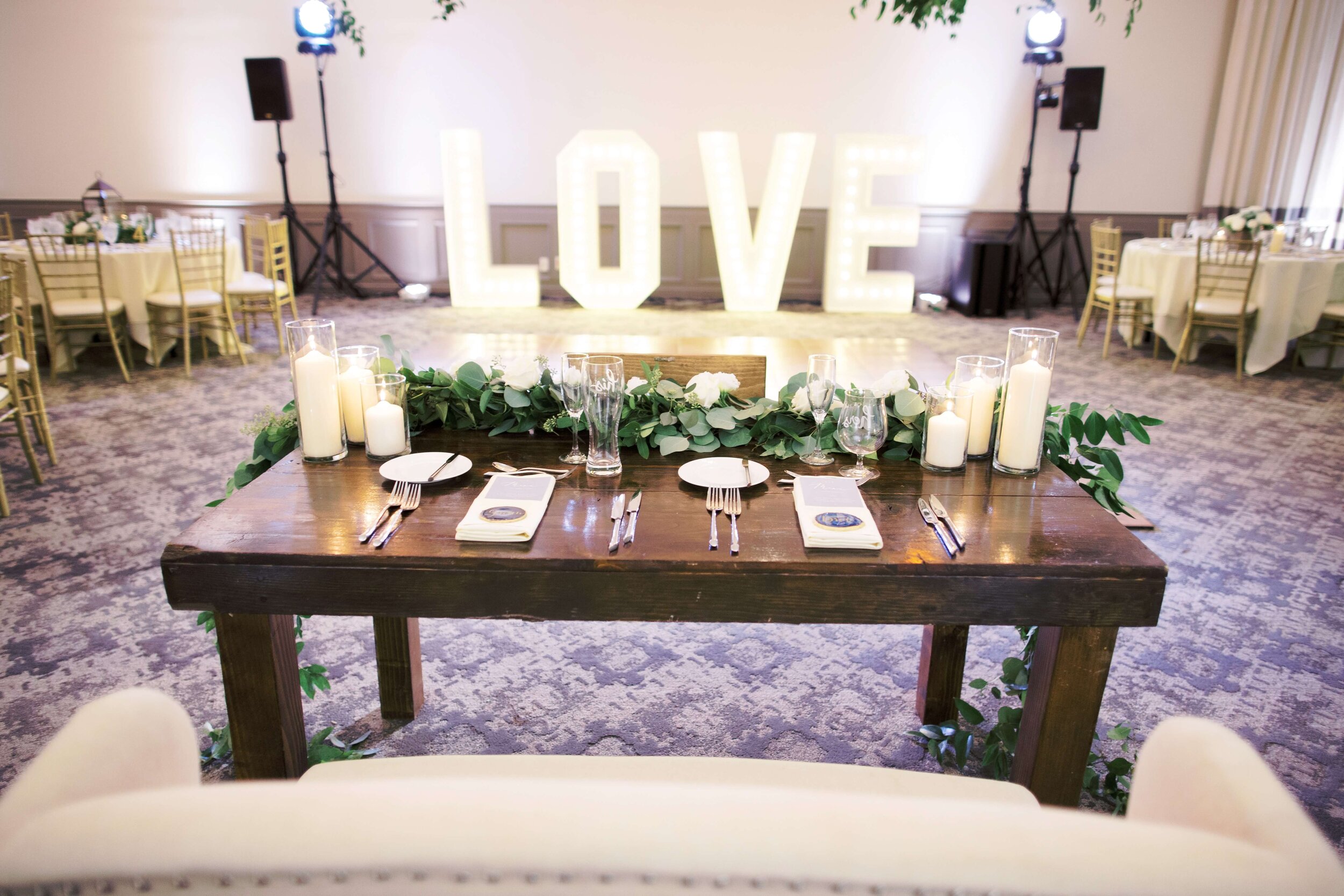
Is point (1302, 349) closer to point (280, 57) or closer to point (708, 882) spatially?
point (708, 882)

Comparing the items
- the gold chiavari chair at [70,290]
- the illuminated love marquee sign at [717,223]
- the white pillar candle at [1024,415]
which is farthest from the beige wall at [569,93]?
the white pillar candle at [1024,415]

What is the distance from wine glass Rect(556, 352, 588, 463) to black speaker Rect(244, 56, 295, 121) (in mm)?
6489

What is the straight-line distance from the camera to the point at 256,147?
7.61 meters

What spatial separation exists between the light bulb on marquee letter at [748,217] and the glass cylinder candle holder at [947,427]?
17.4 feet

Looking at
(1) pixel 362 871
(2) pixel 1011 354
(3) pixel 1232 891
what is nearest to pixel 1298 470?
(2) pixel 1011 354

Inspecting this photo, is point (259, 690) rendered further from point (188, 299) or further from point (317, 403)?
point (188, 299)

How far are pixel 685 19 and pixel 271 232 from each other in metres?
3.88

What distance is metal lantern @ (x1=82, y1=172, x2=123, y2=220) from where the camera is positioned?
6285 millimetres

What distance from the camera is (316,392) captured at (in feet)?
5.24

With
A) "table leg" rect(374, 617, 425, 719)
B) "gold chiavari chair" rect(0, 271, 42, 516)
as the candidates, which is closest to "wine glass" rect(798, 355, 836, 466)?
"table leg" rect(374, 617, 425, 719)

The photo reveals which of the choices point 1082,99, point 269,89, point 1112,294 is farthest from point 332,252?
point 1082,99

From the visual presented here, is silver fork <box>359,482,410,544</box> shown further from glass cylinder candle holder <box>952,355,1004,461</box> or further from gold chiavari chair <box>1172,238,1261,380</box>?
gold chiavari chair <box>1172,238,1261,380</box>

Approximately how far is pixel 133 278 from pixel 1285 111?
8482 mm

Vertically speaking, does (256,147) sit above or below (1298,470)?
above
